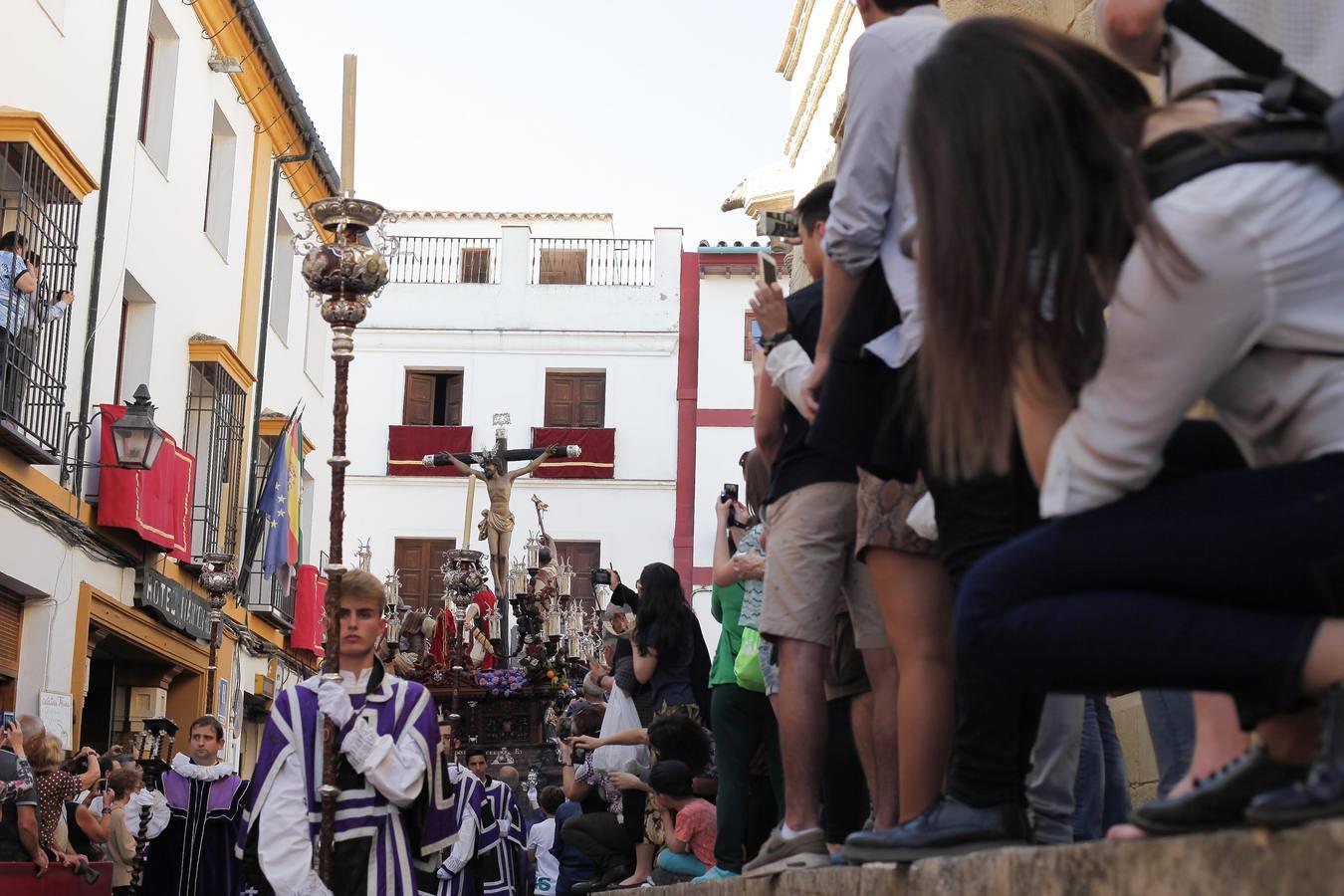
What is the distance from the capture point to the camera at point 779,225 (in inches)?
223

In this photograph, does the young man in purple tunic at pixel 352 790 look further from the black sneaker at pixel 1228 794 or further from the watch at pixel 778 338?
the black sneaker at pixel 1228 794

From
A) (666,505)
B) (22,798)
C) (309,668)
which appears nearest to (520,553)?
(666,505)

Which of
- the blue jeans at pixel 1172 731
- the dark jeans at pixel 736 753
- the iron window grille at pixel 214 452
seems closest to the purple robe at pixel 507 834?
the dark jeans at pixel 736 753

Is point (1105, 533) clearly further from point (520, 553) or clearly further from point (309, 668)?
point (520, 553)

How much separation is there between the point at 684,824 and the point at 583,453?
29.4 m

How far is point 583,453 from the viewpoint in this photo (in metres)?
37.2

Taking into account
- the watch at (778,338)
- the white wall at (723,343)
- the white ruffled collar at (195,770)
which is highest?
the white wall at (723,343)

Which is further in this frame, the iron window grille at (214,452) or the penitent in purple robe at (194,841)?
the iron window grille at (214,452)

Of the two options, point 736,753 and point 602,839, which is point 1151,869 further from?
point 602,839

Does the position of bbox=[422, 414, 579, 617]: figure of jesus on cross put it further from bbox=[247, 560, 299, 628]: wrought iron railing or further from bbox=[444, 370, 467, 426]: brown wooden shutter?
bbox=[444, 370, 467, 426]: brown wooden shutter

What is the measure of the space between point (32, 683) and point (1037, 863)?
14582 mm

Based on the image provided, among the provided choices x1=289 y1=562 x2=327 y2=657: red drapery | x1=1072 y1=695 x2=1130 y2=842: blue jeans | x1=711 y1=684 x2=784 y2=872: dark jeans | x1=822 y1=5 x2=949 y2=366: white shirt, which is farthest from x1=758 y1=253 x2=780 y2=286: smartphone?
x1=289 y1=562 x2=327 y2=657: red drapery

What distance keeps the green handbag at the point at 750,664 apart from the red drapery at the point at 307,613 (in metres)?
19.5

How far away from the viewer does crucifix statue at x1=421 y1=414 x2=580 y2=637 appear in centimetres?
2059
